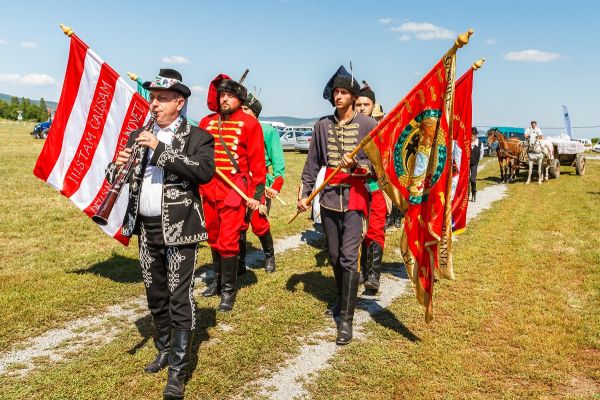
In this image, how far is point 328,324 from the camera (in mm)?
5223

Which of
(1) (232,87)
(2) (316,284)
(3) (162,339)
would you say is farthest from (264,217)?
(3) (162,339)

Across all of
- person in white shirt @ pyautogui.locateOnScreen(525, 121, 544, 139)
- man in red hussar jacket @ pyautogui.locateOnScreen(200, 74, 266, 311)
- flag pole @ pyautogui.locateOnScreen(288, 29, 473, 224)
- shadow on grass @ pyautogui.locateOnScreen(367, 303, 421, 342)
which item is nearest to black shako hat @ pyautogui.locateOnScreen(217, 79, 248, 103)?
man in red hussar jacket @ pyautogui.locateOnScreen(200, 74, 266, 311)

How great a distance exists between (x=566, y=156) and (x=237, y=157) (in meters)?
21.6

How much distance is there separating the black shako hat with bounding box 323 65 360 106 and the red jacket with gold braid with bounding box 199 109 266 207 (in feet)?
3.11

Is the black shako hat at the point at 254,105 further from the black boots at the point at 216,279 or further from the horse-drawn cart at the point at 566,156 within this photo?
the horse-drawn cart at the point at 566,156

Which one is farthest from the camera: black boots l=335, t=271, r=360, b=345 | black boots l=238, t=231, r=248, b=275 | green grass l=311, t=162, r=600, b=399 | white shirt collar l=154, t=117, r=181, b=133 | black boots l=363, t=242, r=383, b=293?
black boots l=238, t=231, r=248, b=275

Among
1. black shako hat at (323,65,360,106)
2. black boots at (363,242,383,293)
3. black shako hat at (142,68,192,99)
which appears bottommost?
black boots at (363,242,383,293)

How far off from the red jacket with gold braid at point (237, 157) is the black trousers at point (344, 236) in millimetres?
1035

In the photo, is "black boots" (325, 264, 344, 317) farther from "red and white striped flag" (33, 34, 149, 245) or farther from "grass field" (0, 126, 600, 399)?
"red and white striped flag" (33, 34, 149, 245)

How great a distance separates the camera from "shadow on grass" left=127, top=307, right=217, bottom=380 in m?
4.40

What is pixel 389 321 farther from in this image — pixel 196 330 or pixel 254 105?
pixel 254 105

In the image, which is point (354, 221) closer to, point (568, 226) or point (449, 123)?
point (449, 123)

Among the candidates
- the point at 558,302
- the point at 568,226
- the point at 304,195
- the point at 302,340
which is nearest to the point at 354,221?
the point at 304,195

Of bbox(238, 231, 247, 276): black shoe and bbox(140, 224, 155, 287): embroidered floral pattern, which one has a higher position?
bbox(140, 224, 155, 287): embroidered floral pattern
